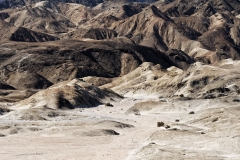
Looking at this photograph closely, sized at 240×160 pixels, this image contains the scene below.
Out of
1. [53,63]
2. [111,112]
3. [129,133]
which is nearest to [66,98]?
[111,112]

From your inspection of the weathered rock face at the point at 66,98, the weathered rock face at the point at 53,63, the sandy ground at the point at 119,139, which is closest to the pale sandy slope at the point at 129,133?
the sandy ground at the point at 119,139

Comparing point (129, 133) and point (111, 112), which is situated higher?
point (129, 133)

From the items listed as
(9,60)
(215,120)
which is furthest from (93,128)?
(9,60)

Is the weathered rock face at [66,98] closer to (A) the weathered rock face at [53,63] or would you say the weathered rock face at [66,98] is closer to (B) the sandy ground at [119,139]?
(B) the sandy ground at [119,139]

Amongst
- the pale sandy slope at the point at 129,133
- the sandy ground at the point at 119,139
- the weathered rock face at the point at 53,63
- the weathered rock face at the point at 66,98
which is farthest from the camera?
the weathered rock face at the point at 53,63

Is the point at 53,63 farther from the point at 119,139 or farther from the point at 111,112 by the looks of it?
the point at 119,139

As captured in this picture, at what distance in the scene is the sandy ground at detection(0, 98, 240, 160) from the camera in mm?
35812

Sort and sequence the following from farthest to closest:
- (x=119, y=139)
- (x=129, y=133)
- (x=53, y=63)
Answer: (x=53, y=63)
(x=129, y=133)
(x=119, y=139)

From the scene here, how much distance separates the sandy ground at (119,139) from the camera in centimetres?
3581

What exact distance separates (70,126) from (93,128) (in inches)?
151

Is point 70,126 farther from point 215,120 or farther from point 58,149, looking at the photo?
point 215,120

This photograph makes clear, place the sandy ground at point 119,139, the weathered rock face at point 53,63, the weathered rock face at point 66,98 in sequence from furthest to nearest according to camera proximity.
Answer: the weathered rock face at point 53,63, the weathered rock face at point 66,98, the sandy ground at point 119,139

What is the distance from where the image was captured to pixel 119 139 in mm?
47594

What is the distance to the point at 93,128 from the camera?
54719 millimetres
